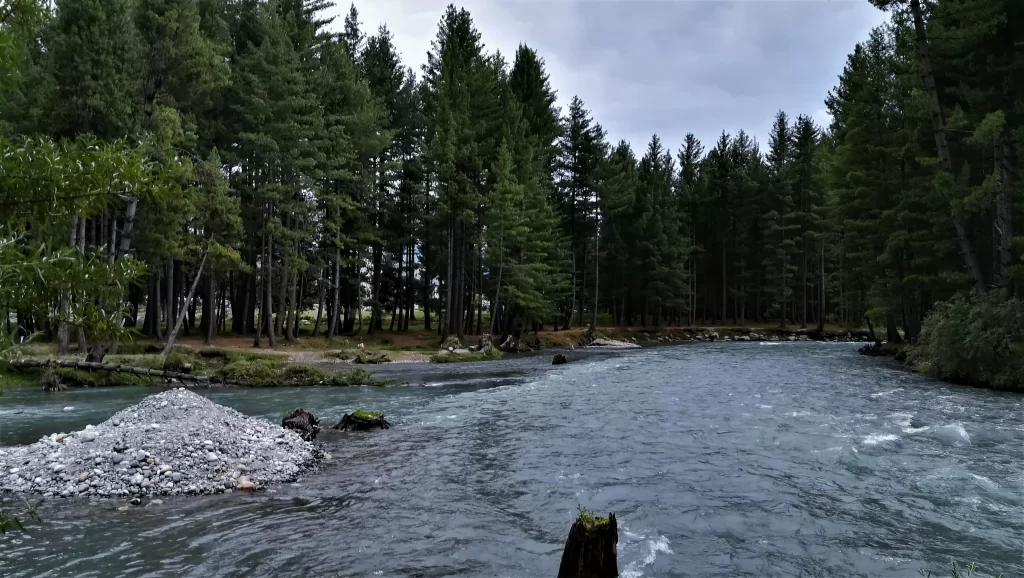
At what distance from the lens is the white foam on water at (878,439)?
1170cm

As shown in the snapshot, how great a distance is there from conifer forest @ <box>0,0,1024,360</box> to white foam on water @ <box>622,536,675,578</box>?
5.39 m

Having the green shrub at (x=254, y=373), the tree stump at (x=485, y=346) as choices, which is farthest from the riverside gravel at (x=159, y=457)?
the tree stump at (x=485, y=346)

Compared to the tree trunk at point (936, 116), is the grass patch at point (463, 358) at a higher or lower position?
lower

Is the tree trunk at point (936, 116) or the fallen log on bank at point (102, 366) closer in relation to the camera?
the fallen log on bank at point (102, 366)

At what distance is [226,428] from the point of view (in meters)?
11.5

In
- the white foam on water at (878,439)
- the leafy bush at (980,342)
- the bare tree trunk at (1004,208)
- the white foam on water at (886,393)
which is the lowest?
the white foam on water at (878,439)

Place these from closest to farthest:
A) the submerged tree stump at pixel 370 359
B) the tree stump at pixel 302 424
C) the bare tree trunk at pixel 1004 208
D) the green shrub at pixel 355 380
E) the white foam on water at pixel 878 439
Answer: the white foam on water at pixel 878 439 < the tree stump at pixel 302 424 < the bare tree trunk at pixel 1004 208 < the green shrub at pixel 355 380 < the submerged tree stump at pixel 370 359

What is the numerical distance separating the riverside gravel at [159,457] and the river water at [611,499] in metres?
0.54

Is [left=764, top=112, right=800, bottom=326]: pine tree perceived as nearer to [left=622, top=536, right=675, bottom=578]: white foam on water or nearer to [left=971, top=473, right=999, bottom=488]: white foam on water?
[left=971, top=473, right=999, bottom=488]: white foam on water

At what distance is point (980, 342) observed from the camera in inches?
752

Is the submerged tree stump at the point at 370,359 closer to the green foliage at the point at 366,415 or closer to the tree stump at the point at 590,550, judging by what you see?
the green foliage at the point at 366,415

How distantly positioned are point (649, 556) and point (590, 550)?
1.36m

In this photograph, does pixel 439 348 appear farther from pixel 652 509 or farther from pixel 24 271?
pixel 24 271

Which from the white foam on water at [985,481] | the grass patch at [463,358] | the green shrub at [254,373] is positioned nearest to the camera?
the white foam on water at [985,481]
